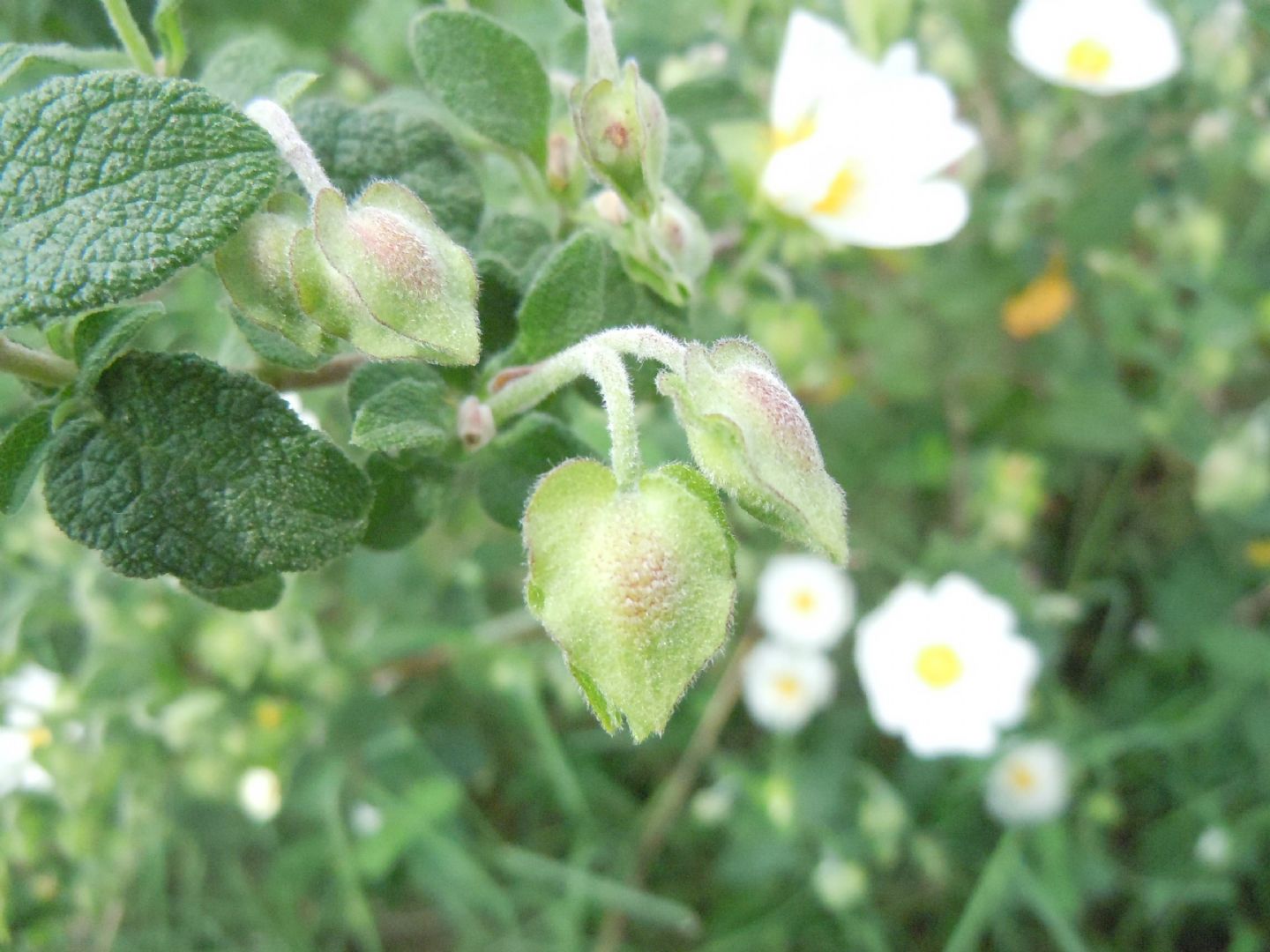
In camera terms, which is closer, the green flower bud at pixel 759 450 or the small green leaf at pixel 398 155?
the green flower bud at pixel 759 450

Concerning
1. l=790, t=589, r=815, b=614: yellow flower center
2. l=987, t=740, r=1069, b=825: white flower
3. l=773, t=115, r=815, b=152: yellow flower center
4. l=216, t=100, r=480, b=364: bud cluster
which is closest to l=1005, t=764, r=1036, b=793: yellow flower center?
l=987, t=740, r=1069, b=825: white flower

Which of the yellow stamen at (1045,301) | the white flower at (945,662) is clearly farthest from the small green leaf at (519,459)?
the yellow stamen at (1045,301)

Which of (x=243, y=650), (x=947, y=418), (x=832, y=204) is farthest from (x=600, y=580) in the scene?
(x=947, y=418)

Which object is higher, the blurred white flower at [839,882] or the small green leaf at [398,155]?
the small green leaf at [398,155]

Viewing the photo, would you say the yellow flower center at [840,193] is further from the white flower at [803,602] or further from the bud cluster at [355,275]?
the white flower at [803,602]

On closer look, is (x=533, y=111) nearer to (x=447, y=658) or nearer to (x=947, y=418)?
(x=447, y=658)

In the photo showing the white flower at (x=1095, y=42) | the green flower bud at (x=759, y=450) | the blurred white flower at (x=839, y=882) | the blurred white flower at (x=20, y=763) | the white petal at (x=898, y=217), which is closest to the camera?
the green flower bud at (x=759, y=450)
